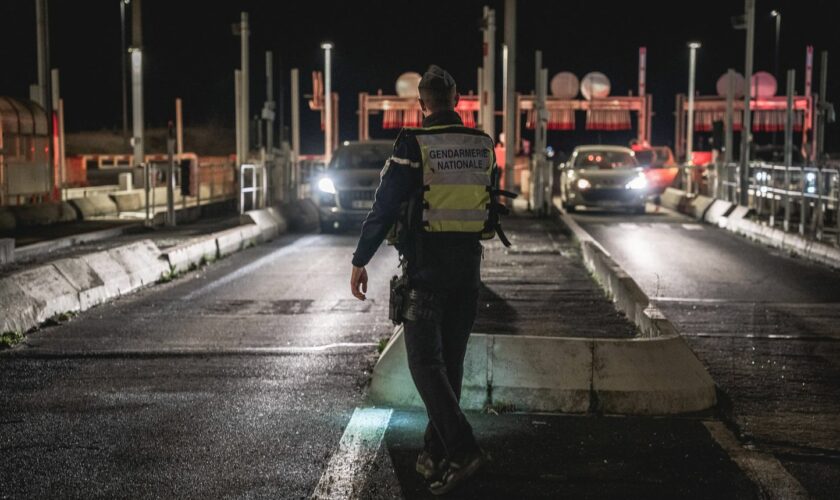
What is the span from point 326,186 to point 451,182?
17508mm

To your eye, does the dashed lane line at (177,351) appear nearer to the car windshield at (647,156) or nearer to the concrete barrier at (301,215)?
the concrete barrier at (301,215)

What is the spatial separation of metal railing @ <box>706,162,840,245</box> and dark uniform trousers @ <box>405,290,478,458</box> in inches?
532

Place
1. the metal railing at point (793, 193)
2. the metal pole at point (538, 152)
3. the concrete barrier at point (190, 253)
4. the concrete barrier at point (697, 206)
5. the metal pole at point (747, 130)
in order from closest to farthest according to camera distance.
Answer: the concrete barrier at point (190, 253) < the metal railing at point (793, 193) < the metal pole at point (747, 130) < the metal pole at point (538, 152) < the concrete barrier at point (697, 206)

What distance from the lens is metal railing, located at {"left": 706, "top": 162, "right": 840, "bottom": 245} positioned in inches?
746

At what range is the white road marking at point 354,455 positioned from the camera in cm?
542

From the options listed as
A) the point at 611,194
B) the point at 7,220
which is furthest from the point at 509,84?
the point at 7,220

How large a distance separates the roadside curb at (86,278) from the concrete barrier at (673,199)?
1739 cm

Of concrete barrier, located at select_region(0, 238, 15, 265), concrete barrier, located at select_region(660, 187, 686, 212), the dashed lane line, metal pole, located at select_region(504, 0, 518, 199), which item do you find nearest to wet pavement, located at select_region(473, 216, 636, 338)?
the dashed lane line

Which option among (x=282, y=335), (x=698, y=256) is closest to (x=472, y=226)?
(x=282, y=335)

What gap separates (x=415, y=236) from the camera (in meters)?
5.45

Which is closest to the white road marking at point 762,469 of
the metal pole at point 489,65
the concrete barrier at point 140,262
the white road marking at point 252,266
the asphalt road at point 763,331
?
the asphalt road at point 763,331

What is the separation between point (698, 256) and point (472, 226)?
44.2 ft

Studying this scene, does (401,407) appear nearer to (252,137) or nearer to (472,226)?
(472,226)

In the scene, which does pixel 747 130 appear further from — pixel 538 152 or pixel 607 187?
pixel 538 152
